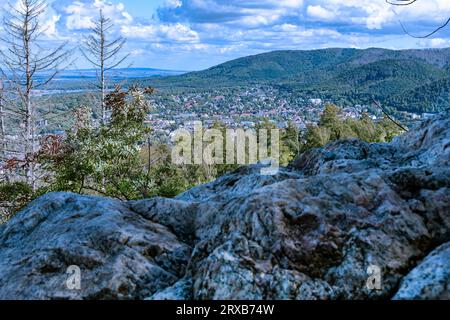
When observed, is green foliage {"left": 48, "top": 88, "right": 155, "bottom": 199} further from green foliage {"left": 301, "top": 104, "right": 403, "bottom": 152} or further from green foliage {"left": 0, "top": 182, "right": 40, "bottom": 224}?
green foliage {"left": 301, "top": 104, "right": 403, "bottom": 152}

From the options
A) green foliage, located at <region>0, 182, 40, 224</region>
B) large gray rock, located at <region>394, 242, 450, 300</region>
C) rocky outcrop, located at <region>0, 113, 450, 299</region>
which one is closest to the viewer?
large gray rock, located at <region>394, 242, 450, 300</region>

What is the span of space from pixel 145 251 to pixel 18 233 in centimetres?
187

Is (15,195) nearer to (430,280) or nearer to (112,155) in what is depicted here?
(112,155)

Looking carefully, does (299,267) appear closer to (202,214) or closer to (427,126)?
(202,214)

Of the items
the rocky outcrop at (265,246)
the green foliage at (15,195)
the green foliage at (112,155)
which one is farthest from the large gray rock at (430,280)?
the green foliage at (15,195)

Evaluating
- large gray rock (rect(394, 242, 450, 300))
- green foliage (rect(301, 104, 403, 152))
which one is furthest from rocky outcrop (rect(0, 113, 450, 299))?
green foliage (rect(301, 104, 403, 152))

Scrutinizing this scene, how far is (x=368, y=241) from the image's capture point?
359 cm

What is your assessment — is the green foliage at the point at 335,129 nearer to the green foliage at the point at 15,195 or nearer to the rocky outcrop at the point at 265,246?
the green foliage at the point at 15,195

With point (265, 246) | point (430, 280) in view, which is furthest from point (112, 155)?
point (430, 280)

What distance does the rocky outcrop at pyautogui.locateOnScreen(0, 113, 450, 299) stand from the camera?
134 inches

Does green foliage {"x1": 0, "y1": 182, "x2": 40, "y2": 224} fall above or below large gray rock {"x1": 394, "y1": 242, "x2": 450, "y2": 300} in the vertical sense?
below

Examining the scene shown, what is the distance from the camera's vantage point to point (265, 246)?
3.64 metres

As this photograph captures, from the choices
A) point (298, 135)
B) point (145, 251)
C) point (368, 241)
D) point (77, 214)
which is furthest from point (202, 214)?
point (298, 135)

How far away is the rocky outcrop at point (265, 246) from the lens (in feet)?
11.1
